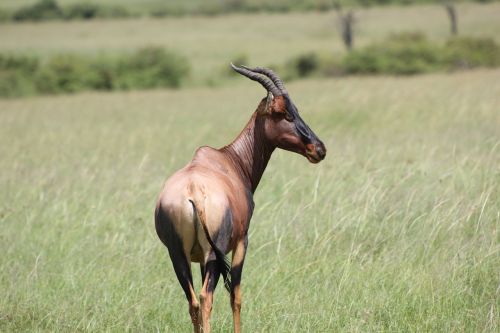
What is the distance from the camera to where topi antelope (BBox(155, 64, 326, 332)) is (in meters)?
4.81

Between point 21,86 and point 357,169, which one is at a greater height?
point 357,169

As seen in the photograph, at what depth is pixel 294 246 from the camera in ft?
25.3

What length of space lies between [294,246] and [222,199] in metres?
2.93

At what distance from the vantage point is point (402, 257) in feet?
24.0

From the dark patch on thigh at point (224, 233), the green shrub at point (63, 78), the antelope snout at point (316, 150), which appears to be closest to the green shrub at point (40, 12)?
the green shrub at point (63, 78)

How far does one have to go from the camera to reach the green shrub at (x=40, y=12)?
203 ft

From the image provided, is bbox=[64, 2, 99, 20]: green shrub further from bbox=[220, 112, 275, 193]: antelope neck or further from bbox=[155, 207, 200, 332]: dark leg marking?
bbox=[155, 207, 200, 332]: dark leg marking

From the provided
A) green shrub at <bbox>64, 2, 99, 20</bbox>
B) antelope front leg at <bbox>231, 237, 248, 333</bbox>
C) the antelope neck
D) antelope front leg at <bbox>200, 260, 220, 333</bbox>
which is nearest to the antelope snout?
the antelope neck

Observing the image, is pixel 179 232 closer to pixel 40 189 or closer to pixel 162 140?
pixel 40 189

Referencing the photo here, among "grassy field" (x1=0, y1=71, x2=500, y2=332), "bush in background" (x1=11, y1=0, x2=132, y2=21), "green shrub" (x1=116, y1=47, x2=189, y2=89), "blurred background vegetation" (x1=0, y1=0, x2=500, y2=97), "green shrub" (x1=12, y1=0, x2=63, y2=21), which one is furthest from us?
"bush in background" (x1=11, y1=0, x2=132, y2=21)

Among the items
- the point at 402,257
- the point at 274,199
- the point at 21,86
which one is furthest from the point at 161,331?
the point at 21,86

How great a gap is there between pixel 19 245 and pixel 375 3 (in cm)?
6444

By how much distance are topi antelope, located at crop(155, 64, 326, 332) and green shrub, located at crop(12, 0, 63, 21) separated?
59.5 metres

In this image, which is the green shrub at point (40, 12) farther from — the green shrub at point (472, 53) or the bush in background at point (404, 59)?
the green shrub at point (472, 53)
